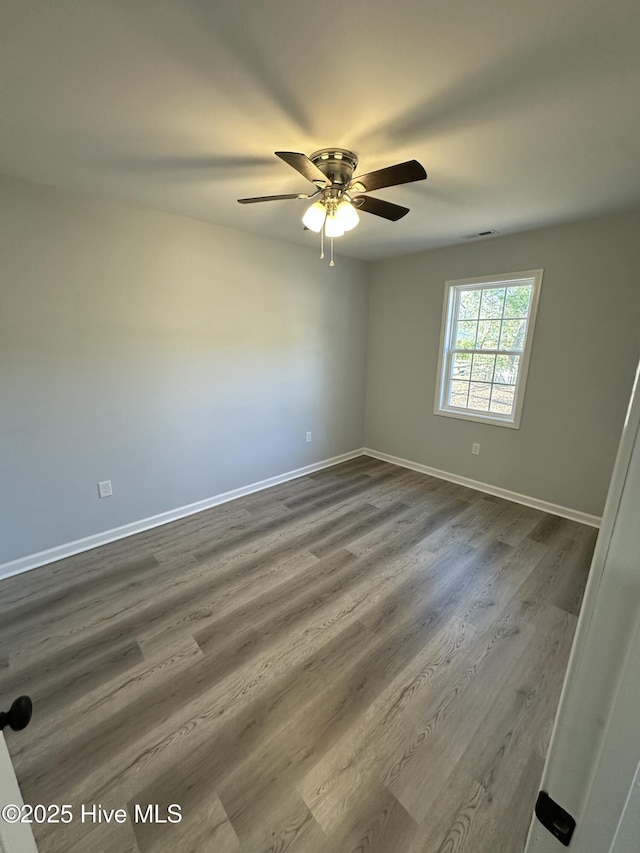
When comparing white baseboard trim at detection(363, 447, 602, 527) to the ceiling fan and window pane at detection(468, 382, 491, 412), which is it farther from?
the ceiling fan

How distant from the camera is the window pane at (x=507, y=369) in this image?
3307 mm

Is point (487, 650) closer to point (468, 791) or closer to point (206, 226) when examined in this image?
point (468, 791)

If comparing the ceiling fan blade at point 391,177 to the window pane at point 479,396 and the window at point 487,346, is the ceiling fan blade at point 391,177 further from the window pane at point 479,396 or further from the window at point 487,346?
the window pane at point 479,396

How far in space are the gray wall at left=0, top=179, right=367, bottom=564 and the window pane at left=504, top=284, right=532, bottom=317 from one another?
1777 mm

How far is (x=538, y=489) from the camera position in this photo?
129 inches

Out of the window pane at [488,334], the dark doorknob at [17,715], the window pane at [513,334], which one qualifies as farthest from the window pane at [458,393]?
the dark doorknob at [17,715]

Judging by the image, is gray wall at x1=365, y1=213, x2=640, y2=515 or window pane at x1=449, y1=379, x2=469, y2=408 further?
window pane at x1=449, y1=379, x2=469, y2=408

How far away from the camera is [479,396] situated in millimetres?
3625

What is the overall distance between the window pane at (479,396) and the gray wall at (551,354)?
201 mm

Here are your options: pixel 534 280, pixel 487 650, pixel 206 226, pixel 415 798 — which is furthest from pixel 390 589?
pixel 206 226

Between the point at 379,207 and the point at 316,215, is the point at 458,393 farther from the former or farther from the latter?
the point at 316,215

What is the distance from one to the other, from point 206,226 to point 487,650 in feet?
11.4

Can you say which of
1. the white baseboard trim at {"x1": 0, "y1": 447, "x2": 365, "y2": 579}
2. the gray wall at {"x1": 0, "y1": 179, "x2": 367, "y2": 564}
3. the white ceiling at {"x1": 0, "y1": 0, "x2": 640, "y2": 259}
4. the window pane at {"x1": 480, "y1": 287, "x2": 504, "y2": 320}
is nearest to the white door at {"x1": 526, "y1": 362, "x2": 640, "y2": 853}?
the white ceiling at {"x1": 0, "y1": 0, "x2": 640, "y2": 259}

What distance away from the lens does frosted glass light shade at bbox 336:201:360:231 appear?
5.60ft
